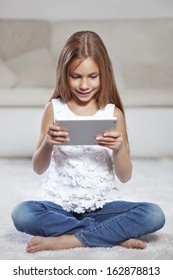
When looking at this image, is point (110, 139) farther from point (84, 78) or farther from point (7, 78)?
point (7, 78)

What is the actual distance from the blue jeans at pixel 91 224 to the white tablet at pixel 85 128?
0.20 m

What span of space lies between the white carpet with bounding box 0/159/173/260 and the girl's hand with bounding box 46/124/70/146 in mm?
279

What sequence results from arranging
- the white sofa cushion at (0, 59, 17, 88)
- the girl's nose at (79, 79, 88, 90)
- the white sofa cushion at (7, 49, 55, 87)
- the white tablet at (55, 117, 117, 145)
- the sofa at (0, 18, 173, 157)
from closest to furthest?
the white tablet at (55, 117, 117, 145)
the girl's nose at (79, 79, 88, 90)
the sofa at (0, 18, 173, 157)
the white sofa cushion at (0, 59, 17, 88)
the white sofa cushion at (7, 49, 55, 87)

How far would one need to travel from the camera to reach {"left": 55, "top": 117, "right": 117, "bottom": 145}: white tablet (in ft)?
4.05

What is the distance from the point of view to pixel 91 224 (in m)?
1.36

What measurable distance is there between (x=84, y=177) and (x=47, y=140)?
159mm

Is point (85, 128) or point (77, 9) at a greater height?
point (77, 9)

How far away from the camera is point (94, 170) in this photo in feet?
4.52

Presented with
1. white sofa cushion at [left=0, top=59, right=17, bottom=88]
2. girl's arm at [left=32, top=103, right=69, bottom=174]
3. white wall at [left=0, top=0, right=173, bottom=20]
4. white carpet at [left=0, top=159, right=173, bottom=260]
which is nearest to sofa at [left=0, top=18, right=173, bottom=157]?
white sofa cushion at [left=0, top=59, right=17, bottom=88]

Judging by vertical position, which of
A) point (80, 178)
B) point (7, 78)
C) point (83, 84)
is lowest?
point (80, 178)

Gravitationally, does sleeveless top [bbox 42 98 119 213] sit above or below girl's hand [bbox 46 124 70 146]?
below

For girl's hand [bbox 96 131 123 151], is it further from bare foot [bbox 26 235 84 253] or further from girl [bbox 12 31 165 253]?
bare foot [bbox 26 235 84 253]

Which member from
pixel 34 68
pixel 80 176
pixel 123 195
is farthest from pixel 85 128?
pixel 34 68
